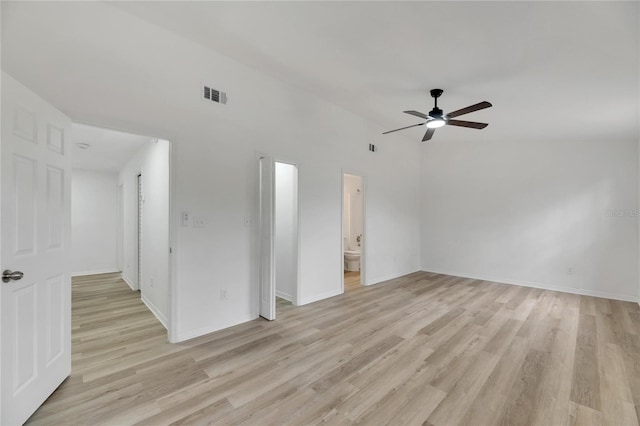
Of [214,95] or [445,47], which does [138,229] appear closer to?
[214,95]

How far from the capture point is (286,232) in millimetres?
4516

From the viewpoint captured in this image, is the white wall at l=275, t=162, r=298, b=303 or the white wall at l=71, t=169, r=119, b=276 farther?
the white wall at l=71, t=169, r=119, b=276

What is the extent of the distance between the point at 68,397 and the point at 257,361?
134cm

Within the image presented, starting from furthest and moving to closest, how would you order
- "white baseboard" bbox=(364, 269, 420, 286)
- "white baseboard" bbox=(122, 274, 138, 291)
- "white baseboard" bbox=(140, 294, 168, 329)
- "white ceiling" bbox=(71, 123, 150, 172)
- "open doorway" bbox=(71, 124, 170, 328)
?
"white baseboard" bbox=(364, 269, 420, 286) → "white baseboard" bbox=(122, 274, 138, 291) → "white ceiling" bbox=(71, 123, 150, 172) → "open doorway" bbox=(71, 124, 170, 328) → "white baseboard" bbox=(140, 294, 168, 329)

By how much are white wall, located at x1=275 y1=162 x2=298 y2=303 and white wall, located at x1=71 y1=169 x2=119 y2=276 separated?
474 centimetres

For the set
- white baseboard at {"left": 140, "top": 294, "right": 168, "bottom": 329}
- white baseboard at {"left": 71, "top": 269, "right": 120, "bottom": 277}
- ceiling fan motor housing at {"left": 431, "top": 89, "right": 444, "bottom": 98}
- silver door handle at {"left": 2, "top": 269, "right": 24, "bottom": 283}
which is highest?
ceiling fan motor housing at {"left": 431, "top": 89, "right": 444, "bottom": 98}

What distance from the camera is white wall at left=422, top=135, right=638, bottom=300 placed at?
15.3 ft

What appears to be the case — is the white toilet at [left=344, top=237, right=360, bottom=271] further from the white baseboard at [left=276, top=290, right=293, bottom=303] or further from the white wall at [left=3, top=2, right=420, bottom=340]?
the white baseboard at [left=276, top=290, right=293, bottom=303]

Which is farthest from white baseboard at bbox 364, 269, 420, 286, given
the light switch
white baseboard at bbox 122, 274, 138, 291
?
white baseboard at bbox 122, 274, 138, 291

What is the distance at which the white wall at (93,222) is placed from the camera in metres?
6.39

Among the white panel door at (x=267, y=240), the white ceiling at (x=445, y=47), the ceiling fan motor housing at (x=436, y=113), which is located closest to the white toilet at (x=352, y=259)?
the white panel door at (x=267, y=240)

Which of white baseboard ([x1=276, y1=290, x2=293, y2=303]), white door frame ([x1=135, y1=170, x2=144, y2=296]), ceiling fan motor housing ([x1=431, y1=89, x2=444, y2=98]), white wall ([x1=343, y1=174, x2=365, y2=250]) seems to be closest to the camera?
ceiling fan motor housing ([x1=431, y1=89, x2=444, y2=98])

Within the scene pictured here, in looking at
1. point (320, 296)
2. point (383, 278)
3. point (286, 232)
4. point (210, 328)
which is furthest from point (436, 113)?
point (210, 328)

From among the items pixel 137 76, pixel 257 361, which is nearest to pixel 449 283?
pixel 257 361
